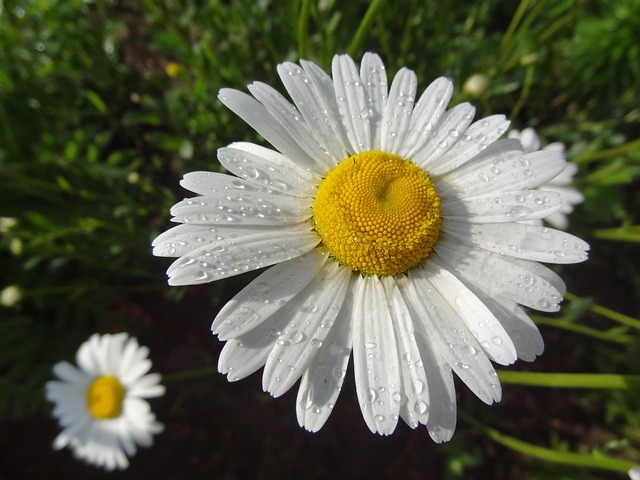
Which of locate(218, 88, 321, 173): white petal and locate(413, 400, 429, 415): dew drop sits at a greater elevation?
locate(218, 88, 321, 173): white petal

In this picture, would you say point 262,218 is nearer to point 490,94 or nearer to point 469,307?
point 469,307

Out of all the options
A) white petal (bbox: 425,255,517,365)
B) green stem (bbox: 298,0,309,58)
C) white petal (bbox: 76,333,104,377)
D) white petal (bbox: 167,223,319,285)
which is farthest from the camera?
white petal (bbox: 76,333,104,377)

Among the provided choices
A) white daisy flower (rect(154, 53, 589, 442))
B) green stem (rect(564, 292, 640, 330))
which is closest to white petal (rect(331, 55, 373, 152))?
white daisy flower (rect(154, 53, 589, 442))

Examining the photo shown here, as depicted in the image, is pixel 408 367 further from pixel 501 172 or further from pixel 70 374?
pixel 70 374

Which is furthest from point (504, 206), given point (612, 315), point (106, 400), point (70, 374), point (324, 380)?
point (70, 374)

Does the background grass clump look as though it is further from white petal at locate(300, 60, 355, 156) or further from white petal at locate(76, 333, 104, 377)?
white petal at locate(300, 60, 355, 156)

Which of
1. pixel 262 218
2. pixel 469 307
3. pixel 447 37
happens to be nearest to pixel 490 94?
pixel 447 37
